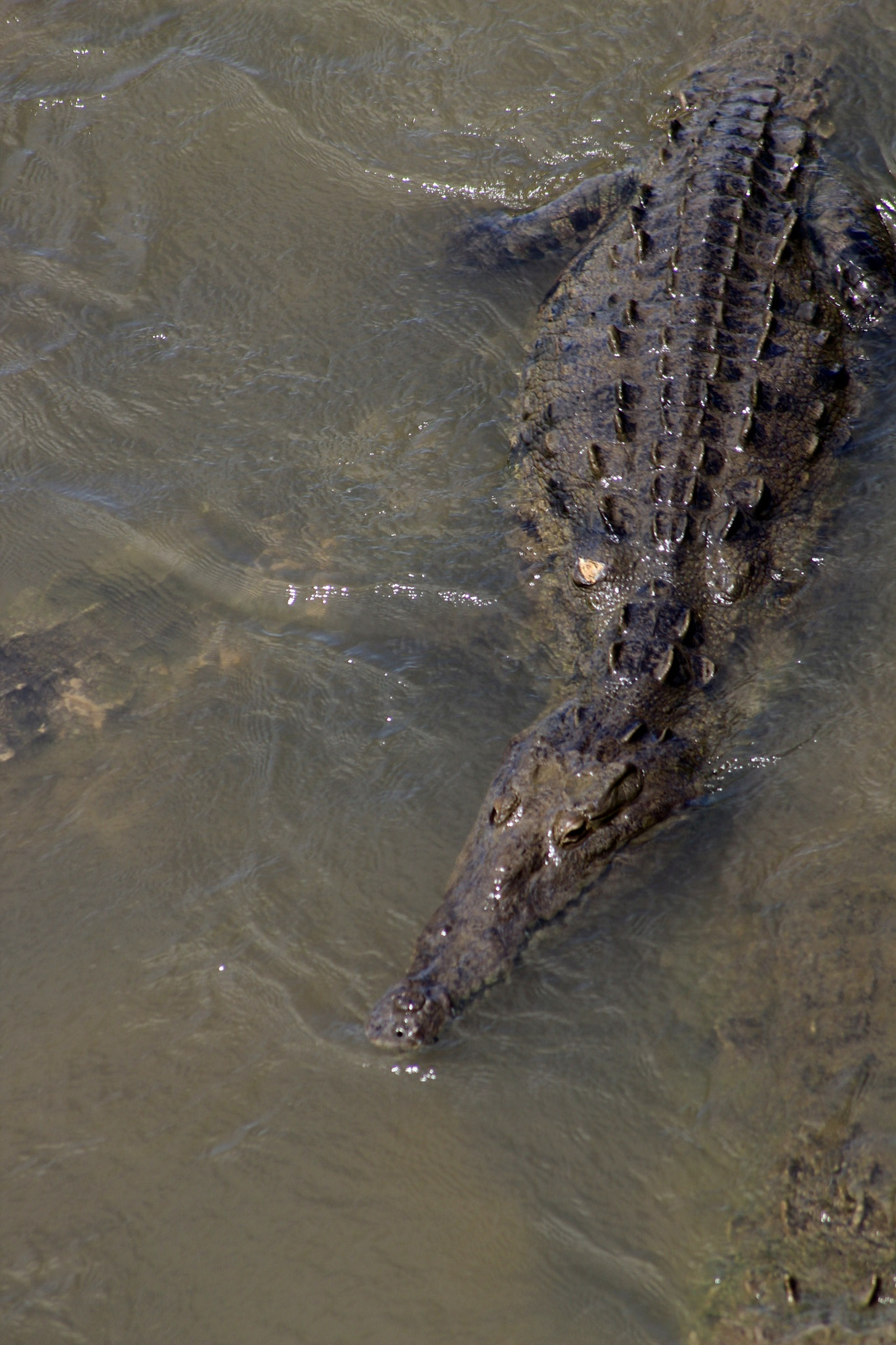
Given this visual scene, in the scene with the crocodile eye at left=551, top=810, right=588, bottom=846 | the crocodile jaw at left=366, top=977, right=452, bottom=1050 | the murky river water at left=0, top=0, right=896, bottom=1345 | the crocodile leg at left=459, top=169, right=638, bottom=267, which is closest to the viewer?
the murky river water at left=0, top=0, right=896, bottom=1345

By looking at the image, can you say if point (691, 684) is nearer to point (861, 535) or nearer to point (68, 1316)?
point (861, 535)

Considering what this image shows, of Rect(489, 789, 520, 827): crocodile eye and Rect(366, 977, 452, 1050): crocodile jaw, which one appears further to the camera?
Rect(489, 789, 520, 827): crocodile eye

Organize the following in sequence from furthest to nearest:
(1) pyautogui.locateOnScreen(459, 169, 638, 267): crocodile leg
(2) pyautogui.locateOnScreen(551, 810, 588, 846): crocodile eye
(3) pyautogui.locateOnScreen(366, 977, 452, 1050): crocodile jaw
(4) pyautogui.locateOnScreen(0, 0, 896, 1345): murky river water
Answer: (1) pyautogui.locateOnScreen(459, 169, 638, 267): crocodile leg → (2) pyautogui.locateOnScreen(551, 810, 588, 846): crocodile eye → (3) pyautogui.locateOnScreen(366, 977, 452, 1050): crocodile jaw → (4) pyautogui.locateOnScreen(0, 0, 896, 1345): murky river water

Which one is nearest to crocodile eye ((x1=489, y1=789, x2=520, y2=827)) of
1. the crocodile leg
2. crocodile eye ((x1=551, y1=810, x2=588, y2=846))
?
crocodile eye ((x1=551, y1=810, x2=588, y2=846))

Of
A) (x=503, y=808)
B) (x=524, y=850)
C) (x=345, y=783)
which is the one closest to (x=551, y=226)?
(x=345, y=783)

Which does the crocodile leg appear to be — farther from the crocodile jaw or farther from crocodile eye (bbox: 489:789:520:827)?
the crocodile jaw

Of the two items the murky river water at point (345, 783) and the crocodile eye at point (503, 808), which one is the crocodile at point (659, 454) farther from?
the murky river water at point (345, 783)

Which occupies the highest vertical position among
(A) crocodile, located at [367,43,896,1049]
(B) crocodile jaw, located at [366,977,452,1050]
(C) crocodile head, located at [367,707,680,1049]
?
(A) crocodile, located at [367,43,896,1049]
